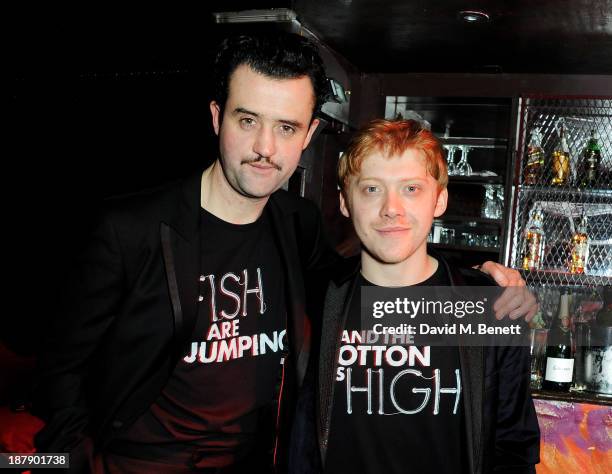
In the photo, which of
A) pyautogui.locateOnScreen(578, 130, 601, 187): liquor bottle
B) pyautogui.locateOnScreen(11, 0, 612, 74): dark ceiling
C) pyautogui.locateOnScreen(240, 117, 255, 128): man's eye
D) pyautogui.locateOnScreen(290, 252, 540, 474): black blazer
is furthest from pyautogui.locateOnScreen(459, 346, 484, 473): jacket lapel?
pyautogui.locateOnScreen(578, 130, 601, 187): liquor bottle

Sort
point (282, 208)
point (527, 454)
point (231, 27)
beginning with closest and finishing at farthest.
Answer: point (527, 454) < point (282, 208) < point (231, 27)

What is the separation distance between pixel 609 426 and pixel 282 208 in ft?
5.79

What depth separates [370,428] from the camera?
1.66m

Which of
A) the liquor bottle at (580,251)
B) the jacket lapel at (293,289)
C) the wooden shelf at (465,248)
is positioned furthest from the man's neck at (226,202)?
the wooden shelf at (465,248)

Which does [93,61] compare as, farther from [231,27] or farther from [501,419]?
[501,419]

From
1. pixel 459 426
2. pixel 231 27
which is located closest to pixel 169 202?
pixel 459 426

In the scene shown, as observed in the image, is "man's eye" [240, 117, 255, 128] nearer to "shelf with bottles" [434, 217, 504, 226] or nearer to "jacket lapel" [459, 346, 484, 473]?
"jacket lapel" [459, 346, 484, 473]

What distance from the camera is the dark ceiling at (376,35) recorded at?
312cm

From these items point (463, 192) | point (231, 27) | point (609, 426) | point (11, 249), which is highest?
point (231, 27)

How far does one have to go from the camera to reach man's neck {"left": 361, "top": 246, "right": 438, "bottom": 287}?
71.5 inches

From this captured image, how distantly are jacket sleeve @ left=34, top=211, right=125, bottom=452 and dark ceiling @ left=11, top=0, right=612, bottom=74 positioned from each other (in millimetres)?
1935

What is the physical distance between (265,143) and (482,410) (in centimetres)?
95

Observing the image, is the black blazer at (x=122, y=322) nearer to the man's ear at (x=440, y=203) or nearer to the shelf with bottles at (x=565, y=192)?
the man's ear at (x=440, y=203)

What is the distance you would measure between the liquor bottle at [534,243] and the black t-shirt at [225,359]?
2.36 m
